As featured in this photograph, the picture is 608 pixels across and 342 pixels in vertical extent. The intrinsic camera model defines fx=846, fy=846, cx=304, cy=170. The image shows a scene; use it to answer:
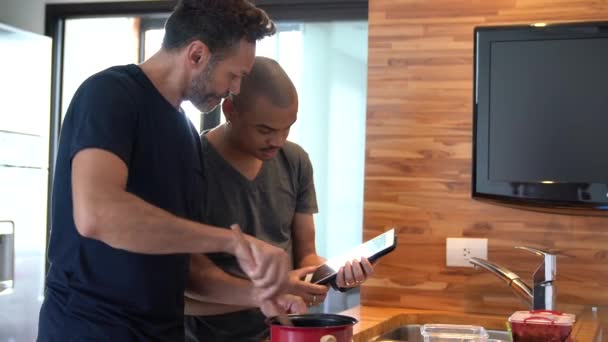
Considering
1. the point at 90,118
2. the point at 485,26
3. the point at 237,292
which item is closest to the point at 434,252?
the point at 485,26

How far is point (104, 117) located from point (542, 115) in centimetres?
147

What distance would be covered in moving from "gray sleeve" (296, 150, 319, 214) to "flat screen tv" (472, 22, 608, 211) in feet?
2.02

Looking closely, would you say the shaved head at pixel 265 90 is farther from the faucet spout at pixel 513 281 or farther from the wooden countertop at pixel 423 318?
the faucet spout at pixel 513 281

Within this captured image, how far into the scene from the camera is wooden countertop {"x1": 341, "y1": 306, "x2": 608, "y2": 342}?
2141mm

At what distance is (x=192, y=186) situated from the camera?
1.62 m

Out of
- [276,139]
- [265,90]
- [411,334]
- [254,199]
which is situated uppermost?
[265,90]

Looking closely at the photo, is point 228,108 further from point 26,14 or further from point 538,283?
point 26,14

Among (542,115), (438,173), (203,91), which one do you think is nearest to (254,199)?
(203,91)

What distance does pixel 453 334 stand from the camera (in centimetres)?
155

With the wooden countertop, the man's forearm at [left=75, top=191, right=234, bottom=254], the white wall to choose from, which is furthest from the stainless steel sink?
the white wall

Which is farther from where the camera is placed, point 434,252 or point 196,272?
point 434,252

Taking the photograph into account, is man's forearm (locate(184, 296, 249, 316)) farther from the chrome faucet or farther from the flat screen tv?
the flat screen tv

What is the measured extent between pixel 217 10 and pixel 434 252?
1278 mm

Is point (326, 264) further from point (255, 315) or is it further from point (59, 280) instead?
point (59, 280)
